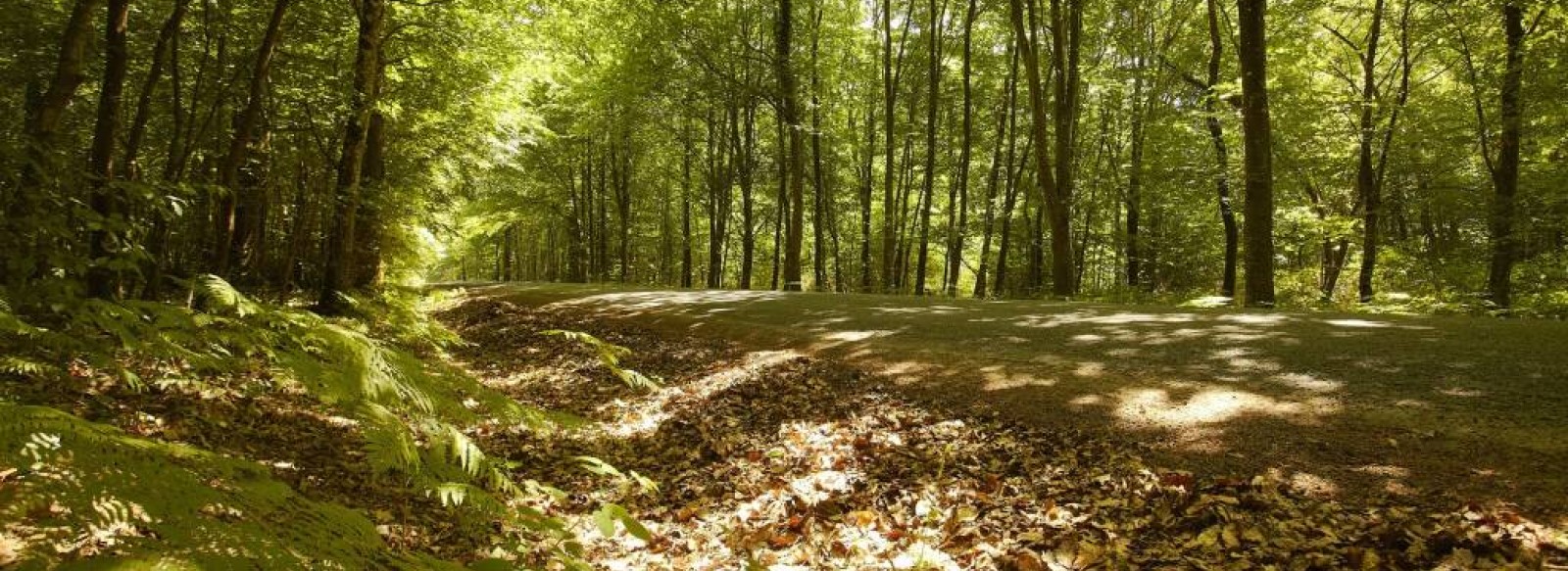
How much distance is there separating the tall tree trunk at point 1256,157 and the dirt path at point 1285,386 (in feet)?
8.64

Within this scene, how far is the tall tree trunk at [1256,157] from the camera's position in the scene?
439 inches

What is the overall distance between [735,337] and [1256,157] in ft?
27.9

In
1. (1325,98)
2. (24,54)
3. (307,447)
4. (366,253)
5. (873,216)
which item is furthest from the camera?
(873,216)

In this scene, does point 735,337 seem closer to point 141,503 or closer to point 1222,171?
point 141,503

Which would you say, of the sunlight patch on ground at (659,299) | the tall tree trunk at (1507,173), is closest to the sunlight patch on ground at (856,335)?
the sunlight patch on ground at (659,299)

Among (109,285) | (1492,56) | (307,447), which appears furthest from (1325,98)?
(109,285)

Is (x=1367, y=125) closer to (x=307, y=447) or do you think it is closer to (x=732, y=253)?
(x=307, y=447)

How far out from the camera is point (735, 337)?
34.4ft

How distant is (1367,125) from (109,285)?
22.5 meters

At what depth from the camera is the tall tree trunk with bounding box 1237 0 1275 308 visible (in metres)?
11.2

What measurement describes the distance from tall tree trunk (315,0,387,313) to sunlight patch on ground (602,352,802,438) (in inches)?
199

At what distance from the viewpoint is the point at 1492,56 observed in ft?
46.5

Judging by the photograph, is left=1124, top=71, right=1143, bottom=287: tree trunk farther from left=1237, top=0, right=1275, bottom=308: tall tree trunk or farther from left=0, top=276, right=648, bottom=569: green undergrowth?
left=0, top=276, right=648, bottom=569: green undergrowth

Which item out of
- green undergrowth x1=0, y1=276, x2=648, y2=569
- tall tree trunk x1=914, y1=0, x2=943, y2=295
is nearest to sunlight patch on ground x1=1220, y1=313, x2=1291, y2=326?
green undergrowth x1=0, y1=276, x2=648, y2=569
